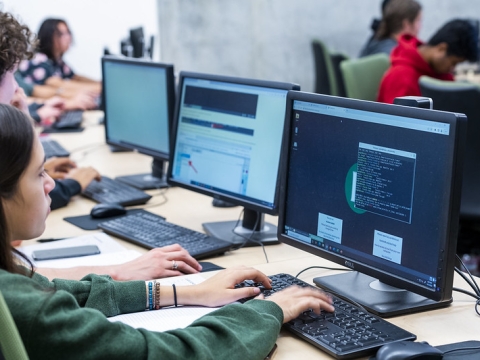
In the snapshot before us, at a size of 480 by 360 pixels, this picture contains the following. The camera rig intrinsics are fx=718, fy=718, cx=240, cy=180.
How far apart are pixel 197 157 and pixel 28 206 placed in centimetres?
89

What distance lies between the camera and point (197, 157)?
6.74 feet

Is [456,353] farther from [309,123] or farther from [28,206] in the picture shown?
[28,206]

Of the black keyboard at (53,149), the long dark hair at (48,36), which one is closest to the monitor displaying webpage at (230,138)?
the black keyboard at (53,149)

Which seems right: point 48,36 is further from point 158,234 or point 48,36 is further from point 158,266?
point 158,266

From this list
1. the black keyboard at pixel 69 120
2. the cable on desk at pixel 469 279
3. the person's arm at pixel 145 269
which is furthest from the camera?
the black keyboard at pixel 69 120

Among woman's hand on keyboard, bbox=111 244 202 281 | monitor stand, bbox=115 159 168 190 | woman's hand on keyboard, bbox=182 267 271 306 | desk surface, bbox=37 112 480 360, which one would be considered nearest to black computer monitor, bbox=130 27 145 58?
desk surface, bbox=37 112 480 360

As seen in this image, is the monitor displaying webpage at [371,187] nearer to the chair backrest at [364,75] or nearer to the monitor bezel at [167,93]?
the monitor bezel at [167,93]

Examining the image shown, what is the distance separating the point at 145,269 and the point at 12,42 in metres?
0.87

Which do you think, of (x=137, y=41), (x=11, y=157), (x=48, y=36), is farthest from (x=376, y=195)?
(x=48, y=36)

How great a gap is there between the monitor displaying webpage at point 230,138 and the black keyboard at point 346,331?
0.51 meters

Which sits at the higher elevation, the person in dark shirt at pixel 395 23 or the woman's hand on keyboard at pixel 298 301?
the person in dark shirt at pixel 395 23

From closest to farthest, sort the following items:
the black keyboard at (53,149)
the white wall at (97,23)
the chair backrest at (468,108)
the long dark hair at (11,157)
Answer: the long dark hair at (11,157) → the chair backrest at (468,108) → the black keyboard at (53,149) → the white wall at (97,23)

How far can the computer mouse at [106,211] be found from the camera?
2.22m

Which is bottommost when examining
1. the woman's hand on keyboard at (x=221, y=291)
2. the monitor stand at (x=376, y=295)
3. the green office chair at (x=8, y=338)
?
the monitor stand at (x=376, y=295)
